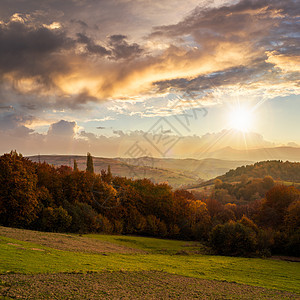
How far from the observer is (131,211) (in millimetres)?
81750

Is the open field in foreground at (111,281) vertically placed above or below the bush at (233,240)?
above

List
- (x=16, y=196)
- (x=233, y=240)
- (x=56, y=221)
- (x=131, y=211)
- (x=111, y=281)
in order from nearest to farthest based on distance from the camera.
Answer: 1. (x=111, y=281)
2. (x=233, y=240)
3. (x=16, y=196)
4. (x=56, y=221)
5. (x=131, y=211)

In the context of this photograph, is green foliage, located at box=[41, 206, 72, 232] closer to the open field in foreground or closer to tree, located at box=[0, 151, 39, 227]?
tree, located at box=[0, 151, 39, 227]

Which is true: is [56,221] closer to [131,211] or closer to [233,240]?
[131,211]

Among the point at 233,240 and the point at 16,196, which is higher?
the point at 16,196

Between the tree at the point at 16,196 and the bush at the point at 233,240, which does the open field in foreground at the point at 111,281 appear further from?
the tree at the point at 16,196

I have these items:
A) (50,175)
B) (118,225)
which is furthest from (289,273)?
(50,175)

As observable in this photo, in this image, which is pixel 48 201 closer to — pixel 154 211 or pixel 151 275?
pixel 154 211

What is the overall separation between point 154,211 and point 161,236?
406 inches

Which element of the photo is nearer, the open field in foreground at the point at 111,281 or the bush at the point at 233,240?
the open field in foreground at the point at 111,281

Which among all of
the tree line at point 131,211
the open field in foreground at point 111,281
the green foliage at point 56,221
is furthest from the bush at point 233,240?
the green foliage at point 56,221

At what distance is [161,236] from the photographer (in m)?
78.8

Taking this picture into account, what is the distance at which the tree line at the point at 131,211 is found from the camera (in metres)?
55.2

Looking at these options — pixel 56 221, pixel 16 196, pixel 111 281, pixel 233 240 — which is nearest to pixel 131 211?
pixel 56 221
